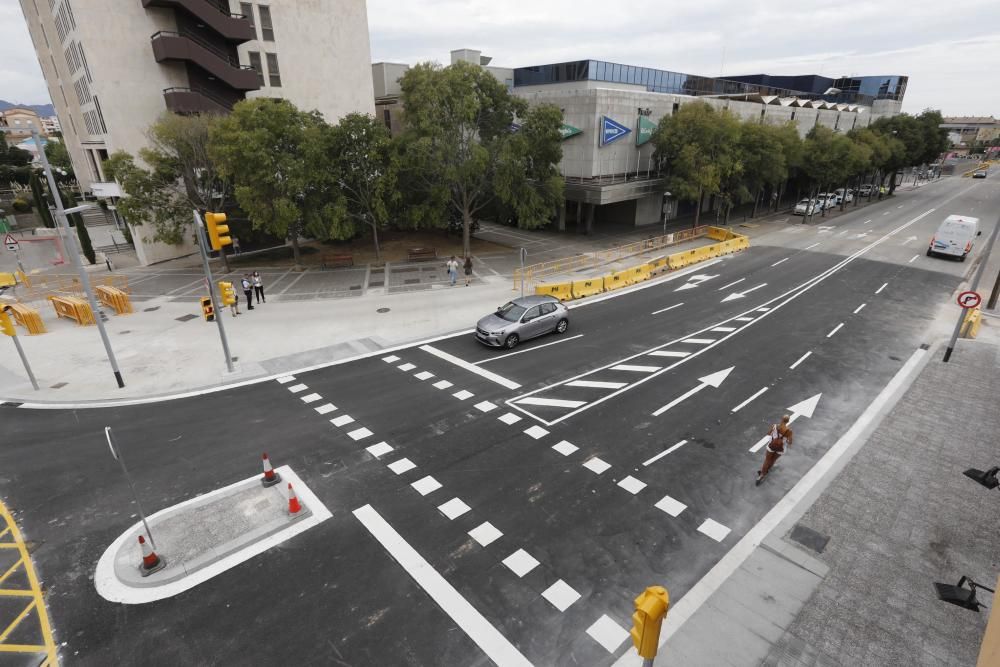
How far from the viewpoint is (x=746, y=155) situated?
129ft

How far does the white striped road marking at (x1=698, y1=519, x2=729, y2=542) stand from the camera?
9.35 meters

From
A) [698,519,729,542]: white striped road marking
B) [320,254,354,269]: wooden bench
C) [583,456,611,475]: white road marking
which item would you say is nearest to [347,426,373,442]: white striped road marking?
[583,456,611,475]: white road marking

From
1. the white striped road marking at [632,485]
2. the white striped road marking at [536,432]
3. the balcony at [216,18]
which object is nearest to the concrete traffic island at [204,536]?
the white striped road marking at [536,432]

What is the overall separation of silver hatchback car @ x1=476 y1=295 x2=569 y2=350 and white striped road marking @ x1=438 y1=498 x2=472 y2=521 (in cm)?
853

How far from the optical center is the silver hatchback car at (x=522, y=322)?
59.5 ft

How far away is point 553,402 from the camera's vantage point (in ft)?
46.9

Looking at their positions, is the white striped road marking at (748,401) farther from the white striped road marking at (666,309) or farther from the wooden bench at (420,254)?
the wooden bench at (420,254)

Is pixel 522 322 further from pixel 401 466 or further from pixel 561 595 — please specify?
pixel 561 595

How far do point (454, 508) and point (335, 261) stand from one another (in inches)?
955

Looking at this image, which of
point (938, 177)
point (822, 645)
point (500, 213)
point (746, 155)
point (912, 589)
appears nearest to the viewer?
point (822, 645)

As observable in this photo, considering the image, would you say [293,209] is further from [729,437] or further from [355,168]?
[729,437]

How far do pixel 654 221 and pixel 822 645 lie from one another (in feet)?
136

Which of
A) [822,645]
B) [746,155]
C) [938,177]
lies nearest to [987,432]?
[822,645]

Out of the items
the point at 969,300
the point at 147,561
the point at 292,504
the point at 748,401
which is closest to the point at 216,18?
the point at 292,504
